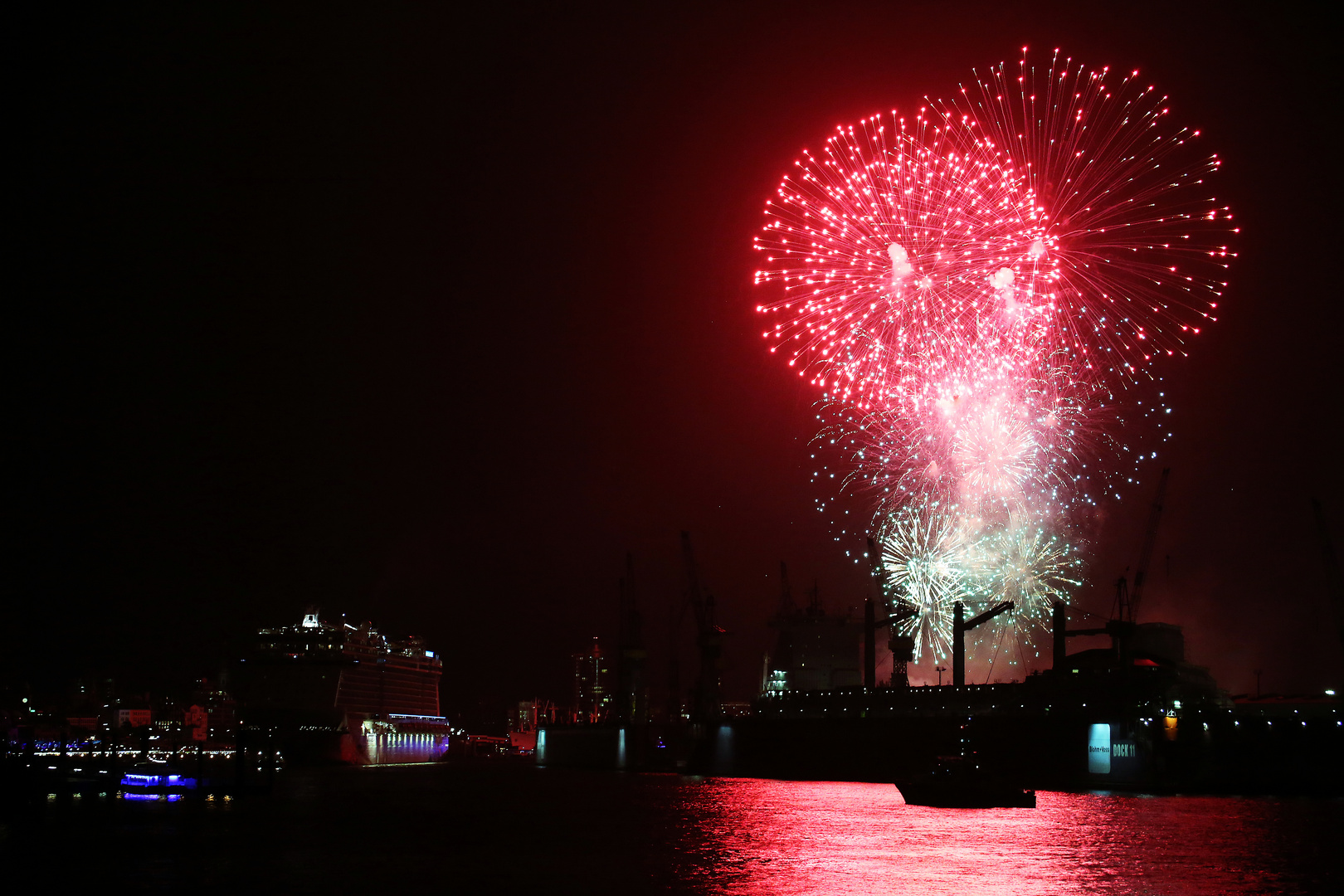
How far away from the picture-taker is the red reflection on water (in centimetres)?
3672

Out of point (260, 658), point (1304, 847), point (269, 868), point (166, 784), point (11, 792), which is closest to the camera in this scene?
point (269, 868)

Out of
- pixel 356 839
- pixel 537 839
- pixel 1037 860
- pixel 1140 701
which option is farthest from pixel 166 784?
pixel 1140 701

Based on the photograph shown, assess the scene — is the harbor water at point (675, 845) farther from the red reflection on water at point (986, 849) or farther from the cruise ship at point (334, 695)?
the cruise ship at point (334, 695)

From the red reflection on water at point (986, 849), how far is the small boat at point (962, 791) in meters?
1.25

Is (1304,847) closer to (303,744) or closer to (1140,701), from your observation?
(1140,701)

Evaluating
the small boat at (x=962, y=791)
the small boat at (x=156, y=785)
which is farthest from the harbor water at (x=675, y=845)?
the small boat at (x=156, y=785)

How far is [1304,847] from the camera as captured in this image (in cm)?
4588

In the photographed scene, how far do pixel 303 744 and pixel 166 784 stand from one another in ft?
227

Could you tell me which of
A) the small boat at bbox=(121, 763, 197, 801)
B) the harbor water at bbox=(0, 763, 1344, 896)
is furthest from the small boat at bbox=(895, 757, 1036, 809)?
the small boat at bbox=(121, 763, 197, 801)

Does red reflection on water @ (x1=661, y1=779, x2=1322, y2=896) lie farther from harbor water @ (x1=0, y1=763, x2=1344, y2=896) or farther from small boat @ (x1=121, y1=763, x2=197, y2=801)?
small boat @ (x1=121, y1=763, x2=197, y2=801)

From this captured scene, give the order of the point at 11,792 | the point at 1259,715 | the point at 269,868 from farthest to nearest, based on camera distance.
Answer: the point at 1259,715 < the point at 11,792 < the point at 269,868

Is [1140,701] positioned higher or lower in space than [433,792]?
higher

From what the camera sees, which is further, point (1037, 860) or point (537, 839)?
point (537, 839)

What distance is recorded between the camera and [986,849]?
149 ft
